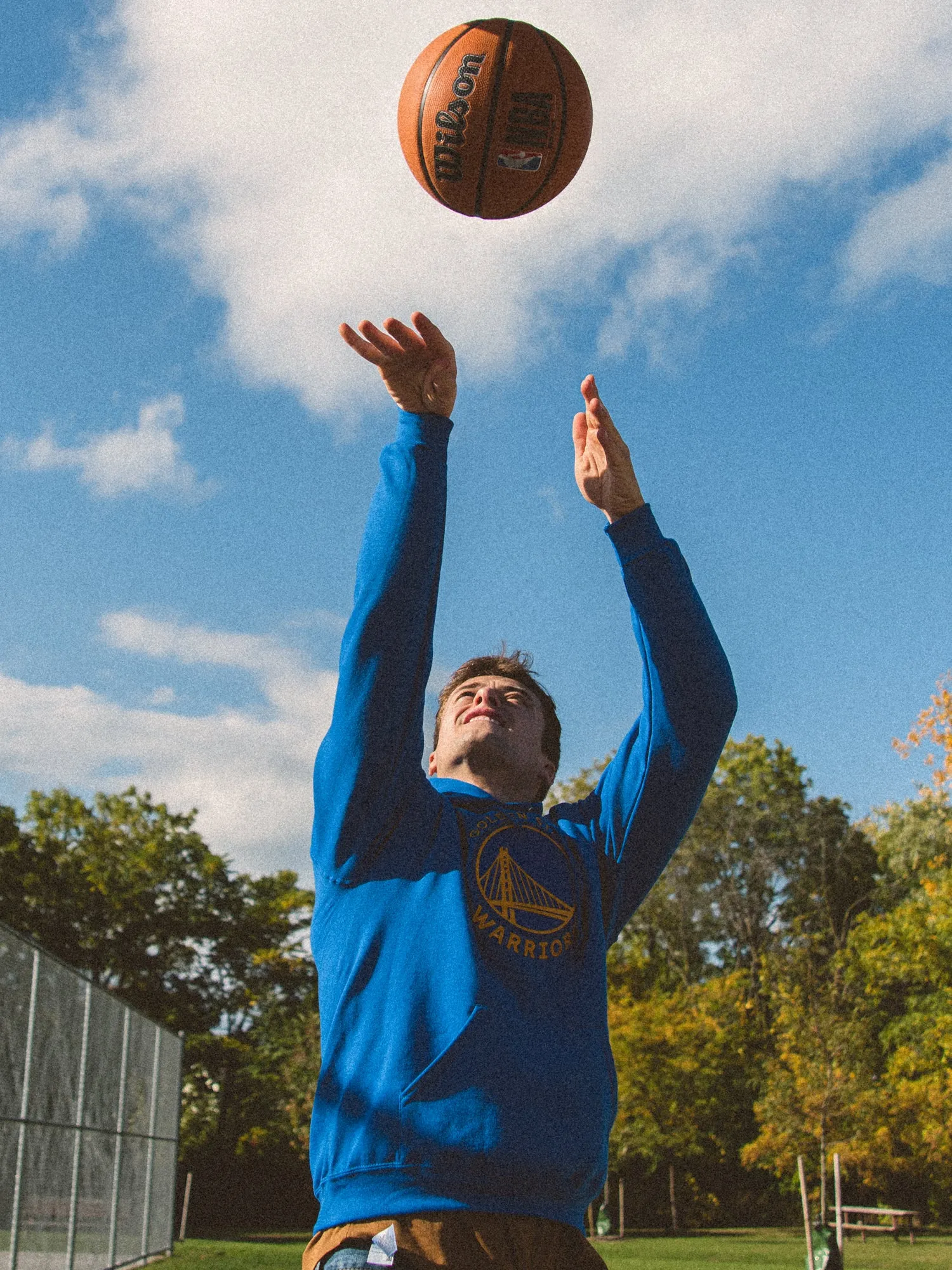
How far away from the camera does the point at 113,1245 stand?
13406 mm

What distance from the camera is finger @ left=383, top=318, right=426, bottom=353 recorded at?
106 inches

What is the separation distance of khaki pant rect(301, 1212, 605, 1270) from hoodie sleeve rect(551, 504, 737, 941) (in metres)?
0.80

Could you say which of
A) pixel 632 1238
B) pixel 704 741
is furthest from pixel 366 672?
pixel 632 1238

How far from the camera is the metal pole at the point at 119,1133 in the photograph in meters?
13.3

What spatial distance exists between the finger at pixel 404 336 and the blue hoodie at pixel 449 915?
0.59ft

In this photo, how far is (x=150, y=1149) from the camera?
1642 centimetres

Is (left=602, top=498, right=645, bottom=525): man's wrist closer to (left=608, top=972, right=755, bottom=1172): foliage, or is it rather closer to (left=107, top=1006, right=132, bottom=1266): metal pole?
(left=107, top=1006, right=132, bottom=1266): metal pole

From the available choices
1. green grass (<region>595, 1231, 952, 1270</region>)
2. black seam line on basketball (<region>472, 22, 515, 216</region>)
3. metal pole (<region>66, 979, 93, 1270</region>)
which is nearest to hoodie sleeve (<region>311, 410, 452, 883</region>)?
→ black seam line on basketball (<region>472, 22, 515, 216</region>)

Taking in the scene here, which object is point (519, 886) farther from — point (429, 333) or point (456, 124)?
point (456, 124)

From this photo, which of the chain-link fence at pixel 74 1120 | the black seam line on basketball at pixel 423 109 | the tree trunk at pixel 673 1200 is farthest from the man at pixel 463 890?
the tree trunk at pixel 673 1200

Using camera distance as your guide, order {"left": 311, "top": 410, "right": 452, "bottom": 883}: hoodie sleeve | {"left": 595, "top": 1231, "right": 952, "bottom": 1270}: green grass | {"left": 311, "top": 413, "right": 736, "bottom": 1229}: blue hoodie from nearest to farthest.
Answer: {"left": 311, "top": 413, "right": 736, "bottom": 1229}: blue hoodie < {"left": 311, "top": 410, "right": 452, "bottom": 883}: hoodie sleeve < {"left": 595, "top": 1231, "right": 952, "bottom": 1270}: green grass

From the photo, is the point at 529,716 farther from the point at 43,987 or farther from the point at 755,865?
the point at 755,865

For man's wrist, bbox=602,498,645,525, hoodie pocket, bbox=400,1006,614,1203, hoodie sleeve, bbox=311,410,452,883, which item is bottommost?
hoodie pocket, bbox=400,1006,614,1203

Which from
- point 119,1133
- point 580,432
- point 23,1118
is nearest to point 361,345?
point 580,432
